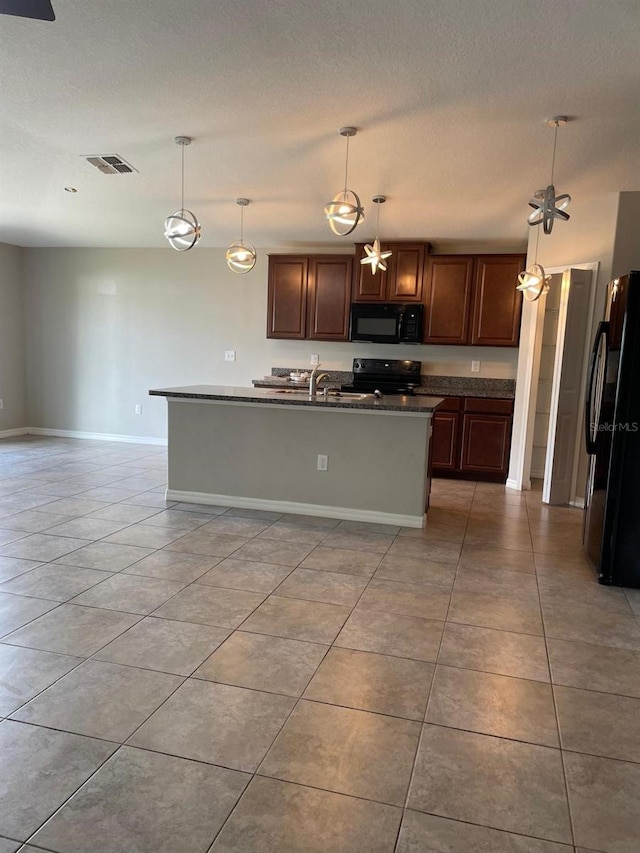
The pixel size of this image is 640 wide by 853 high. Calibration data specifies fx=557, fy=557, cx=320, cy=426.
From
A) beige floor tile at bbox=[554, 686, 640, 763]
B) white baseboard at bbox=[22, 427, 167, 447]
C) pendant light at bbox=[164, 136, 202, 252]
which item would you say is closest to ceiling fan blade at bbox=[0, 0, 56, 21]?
pendant light at bbox=[164, 136, 202, 252]

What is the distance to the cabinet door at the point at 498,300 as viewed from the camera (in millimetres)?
5555

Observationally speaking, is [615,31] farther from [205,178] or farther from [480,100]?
[205,178]

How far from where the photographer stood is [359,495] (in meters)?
4.13

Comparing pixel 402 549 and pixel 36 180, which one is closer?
pixel 402 549

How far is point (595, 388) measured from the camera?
3410 mm

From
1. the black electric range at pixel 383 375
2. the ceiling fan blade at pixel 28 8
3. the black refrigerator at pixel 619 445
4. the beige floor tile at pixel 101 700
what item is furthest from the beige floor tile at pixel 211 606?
the black electric range at pixel 383 375

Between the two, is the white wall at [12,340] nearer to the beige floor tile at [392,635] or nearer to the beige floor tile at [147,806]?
the beige floor tile at [392,635]

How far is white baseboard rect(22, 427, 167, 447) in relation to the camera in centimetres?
708

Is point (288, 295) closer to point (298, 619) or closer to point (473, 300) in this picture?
point (473, 300)

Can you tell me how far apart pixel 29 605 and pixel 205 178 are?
3.22 meters

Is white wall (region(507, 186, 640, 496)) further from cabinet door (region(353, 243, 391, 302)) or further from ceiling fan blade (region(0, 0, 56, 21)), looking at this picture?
ceiling fan blade (region(0, 0, 56, 21))

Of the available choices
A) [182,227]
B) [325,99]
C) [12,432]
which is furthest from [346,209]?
[12,432]

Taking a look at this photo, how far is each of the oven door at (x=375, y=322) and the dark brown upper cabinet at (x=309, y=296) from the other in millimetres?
140

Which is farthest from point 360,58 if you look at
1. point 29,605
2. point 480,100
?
point 29,605
